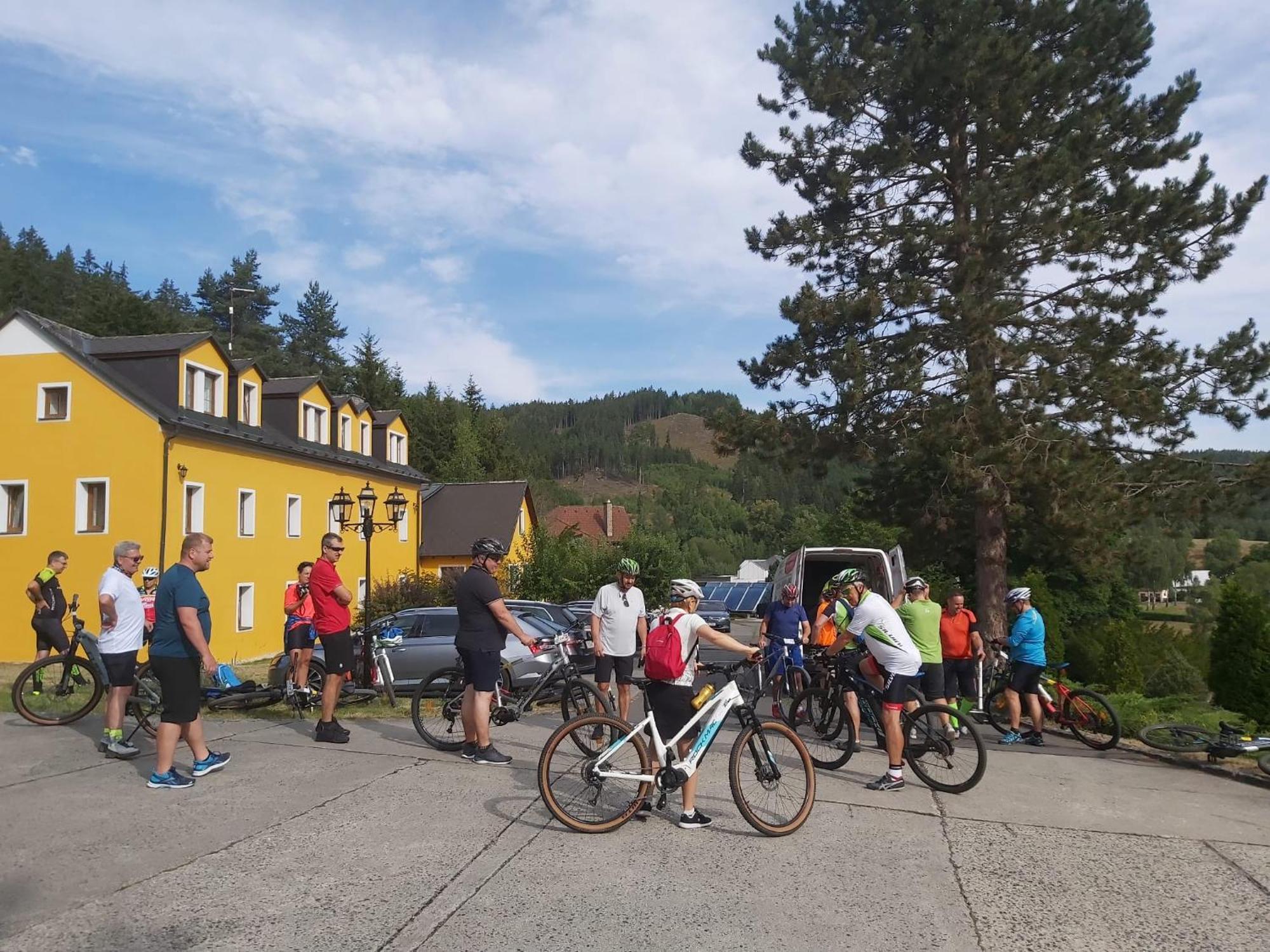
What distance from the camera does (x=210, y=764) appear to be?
23.8ft

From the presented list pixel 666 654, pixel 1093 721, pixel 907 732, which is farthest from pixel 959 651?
pixel 666 654

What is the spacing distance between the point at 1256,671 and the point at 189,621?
48.0ft

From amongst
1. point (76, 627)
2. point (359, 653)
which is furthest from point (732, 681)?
point (359, 653)

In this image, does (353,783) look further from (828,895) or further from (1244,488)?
(1244,488)

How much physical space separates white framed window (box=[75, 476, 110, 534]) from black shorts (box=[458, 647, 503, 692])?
21012 millimetres

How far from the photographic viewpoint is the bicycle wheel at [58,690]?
9.41 meters

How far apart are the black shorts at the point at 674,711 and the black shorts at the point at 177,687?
330 cm

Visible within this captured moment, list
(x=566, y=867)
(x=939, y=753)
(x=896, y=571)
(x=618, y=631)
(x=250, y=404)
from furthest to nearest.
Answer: (x=250, y=404), (x=896, y=571), (x=618, y=631), (x=939, y=753), (x=566, y=867)

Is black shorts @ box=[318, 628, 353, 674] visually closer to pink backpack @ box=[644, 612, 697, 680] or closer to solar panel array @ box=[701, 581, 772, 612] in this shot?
pink backpack @ box=[644, 612, 697, 680]

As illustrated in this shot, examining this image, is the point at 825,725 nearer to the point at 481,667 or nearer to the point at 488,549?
the point at 481,667

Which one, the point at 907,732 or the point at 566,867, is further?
the point at 907,732

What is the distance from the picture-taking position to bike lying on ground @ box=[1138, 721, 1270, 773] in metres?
9.06

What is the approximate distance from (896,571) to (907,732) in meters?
8.74

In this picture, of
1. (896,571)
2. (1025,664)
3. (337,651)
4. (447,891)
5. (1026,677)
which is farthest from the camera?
(896,571)
